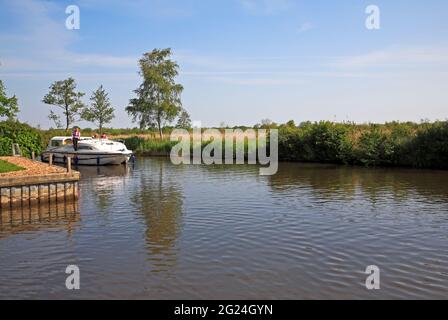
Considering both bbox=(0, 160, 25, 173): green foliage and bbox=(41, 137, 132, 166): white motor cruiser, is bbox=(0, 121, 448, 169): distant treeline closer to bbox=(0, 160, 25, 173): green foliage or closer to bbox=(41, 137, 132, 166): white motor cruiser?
bbox=(41, 137, 132, 166): white motor cruiser

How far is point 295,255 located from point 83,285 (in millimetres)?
4513

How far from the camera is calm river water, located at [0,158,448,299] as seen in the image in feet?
28.1

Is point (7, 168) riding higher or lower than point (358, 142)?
lower

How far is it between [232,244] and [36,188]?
8664 mm

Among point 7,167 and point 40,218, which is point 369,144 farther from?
point 40,218

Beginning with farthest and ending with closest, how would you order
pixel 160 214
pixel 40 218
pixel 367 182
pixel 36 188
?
pixel 367 182 < pixel 36 188 < pixel 160 214 < pixel 40 218

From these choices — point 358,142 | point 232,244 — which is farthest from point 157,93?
point 232,244

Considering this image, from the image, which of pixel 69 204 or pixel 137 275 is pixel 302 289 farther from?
pixel 69 204

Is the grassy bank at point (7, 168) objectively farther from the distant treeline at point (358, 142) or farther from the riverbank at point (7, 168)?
the distant treeline at point (358, 142)

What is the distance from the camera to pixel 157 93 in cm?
5656

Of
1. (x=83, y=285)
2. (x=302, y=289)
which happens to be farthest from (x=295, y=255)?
(x=83, y=285)

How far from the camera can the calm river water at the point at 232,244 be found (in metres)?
8.56

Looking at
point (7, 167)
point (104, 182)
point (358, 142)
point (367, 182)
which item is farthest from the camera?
point (358, 142)
